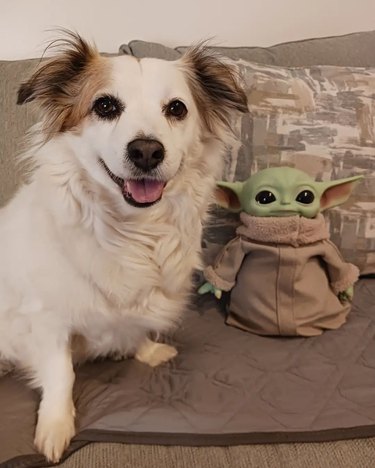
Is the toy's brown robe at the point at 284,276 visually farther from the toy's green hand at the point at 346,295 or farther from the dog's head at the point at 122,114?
the dog's head at the point at 122,114

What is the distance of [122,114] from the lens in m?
1.10

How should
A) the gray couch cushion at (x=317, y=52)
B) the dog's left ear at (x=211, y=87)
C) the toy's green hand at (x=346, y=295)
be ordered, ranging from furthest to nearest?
the gray couch cushion at (x=317, y=52)
the toy's green hand at (x=346, y=295)
the dog's left ear at (x=211, y=87)

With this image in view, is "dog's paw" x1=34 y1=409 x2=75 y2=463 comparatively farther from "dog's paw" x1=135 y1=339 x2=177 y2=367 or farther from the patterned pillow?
the patterned pillow

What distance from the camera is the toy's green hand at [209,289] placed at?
4.90ft

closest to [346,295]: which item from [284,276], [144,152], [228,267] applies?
[284,276]

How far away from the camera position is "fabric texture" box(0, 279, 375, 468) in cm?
108

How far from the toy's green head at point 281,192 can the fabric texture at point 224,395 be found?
0.33 metres

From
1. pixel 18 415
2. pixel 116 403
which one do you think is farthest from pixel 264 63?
pixel 18 415

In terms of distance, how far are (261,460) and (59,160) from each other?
717 mm

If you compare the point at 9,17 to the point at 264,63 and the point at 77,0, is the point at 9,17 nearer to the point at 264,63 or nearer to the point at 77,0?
the point at 77,0

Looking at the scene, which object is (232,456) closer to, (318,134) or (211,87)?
(211,87)

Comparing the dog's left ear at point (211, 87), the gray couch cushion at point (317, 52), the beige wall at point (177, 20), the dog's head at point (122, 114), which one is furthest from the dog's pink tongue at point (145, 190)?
the beige wall at point (177, 20)

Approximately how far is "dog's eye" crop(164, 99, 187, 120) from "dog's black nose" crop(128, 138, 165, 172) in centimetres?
14

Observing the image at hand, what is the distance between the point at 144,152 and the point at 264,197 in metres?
0.49
